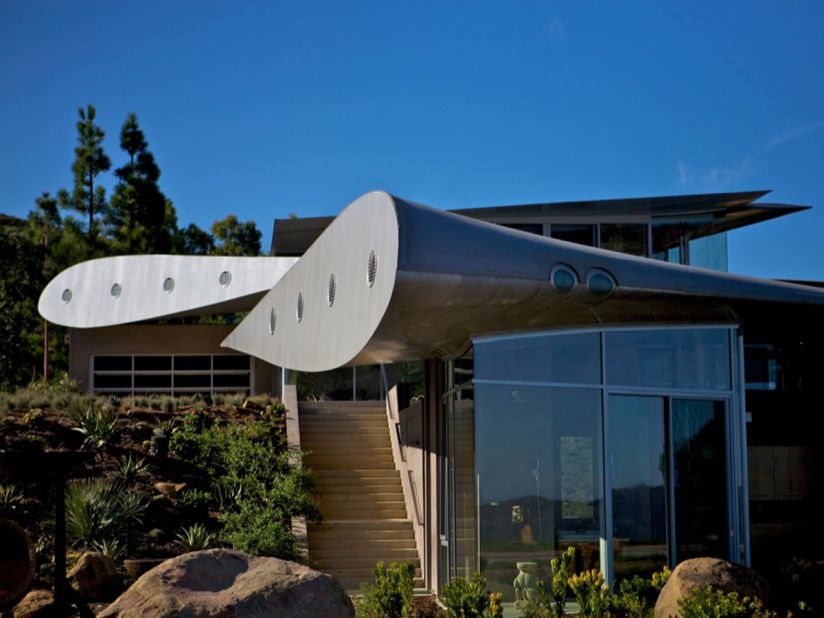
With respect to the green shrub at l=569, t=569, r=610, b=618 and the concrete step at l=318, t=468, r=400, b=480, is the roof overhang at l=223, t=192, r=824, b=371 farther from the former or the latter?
the concrete step at l=318, t=468, r=400, b=480

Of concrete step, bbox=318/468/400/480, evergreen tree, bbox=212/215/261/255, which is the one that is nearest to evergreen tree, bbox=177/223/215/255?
evergreen tree, bbox=212/215/261/255

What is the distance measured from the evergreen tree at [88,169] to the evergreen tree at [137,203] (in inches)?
26.3

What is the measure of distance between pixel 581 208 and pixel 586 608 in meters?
14.5

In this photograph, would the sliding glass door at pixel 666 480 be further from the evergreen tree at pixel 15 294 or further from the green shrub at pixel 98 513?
the evergreen tree at pixel 15 294

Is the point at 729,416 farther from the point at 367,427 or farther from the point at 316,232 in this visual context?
the point at 316,232

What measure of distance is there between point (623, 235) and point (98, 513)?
14832mm

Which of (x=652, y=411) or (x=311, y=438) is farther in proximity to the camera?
(x=311, y=438)

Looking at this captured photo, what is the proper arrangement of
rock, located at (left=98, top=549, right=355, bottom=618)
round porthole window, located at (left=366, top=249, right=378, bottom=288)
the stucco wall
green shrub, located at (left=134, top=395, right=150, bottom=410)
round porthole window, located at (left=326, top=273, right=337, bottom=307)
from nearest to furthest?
rock, located at (left=98, top=549, right=355, bottom=618)
round porthole window, located at (left=366, top=249, right=378, bottom=288)
round porthole window, located at (left=326, top=273, right=337, bottom=307)
green shrub, located at (left=134, top=395, right=150, bottom=410)
the stucco wall

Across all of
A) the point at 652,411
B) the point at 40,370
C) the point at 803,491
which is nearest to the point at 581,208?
the point at 803,491

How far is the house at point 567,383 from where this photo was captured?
10047mm

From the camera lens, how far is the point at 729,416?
1359cm

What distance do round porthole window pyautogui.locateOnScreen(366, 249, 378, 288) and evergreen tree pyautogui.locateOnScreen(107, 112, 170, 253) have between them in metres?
32.1

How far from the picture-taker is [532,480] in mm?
12078

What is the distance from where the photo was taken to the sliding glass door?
1271 centimetres
